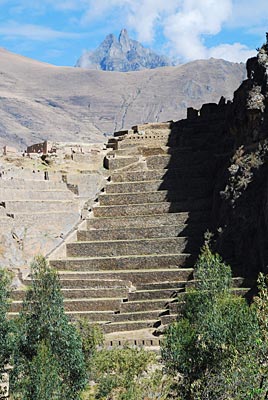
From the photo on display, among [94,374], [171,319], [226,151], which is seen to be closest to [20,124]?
[226,151]

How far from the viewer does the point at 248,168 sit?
4628 centimetres

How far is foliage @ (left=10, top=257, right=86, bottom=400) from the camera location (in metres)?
26.4

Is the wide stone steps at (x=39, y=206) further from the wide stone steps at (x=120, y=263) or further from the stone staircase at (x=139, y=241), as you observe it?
the wide stone steps at (x=120, y=263)

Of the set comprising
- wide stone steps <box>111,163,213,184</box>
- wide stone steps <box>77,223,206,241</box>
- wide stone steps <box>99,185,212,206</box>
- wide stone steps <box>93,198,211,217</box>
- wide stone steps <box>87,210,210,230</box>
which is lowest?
wide stone steps <box>77,223,206,241</box>

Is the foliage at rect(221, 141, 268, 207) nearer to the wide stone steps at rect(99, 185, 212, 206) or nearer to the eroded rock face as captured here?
the eroded rock face

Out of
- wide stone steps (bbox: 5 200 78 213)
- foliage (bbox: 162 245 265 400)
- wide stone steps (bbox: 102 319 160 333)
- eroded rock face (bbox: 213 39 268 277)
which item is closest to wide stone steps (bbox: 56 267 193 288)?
eroded rock face (bbox: 213 39 268 277)

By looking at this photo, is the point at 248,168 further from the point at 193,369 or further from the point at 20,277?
the point at 193,369

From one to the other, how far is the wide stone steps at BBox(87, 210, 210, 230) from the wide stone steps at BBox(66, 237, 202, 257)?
7.23ft

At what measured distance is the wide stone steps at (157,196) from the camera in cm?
5178

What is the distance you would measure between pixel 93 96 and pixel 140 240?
13692 centimetres

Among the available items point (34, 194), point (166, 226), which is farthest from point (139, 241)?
point (34, 194)

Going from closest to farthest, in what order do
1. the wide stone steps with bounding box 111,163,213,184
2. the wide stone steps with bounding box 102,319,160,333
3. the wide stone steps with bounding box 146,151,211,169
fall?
the wide stone steps with bounding box 102,319,160,333 → the wide stone steps with bounding box 111,163,213,184 → the wide stone steps with bounding box 146,151,211,169

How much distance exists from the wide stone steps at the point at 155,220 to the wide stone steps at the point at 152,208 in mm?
675

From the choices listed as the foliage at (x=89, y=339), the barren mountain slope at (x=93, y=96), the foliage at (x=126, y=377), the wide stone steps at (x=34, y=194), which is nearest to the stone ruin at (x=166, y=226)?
the wide stone steps at (x=34, y=194)
